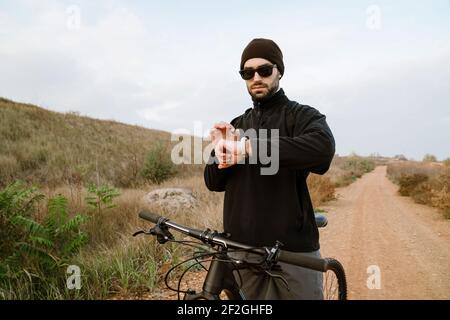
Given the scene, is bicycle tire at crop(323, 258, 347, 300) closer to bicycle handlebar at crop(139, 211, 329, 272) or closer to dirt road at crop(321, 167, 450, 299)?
bicycle handlebar at crop(139, 211, 329, 272)

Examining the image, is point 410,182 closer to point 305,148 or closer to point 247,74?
point 247,74

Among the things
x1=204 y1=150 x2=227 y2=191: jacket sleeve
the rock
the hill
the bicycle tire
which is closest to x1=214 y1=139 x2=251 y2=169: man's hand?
x1=204 y1=150 x2=227 y2=191: jacket sleeve

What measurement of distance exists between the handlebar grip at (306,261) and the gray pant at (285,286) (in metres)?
0.56

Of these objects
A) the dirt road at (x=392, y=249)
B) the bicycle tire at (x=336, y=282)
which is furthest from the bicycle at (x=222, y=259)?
the dirt road at (x=392, y=249)

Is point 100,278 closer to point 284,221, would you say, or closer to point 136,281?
point 136,281

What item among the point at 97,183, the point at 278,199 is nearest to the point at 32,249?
the point at 278,199

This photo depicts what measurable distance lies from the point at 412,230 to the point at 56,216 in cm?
807

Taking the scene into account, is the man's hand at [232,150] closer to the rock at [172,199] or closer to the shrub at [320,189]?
the rock at [172,199]

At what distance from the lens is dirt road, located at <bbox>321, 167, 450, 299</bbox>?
4.98 m

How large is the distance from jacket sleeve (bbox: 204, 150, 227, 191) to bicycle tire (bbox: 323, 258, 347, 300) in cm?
113

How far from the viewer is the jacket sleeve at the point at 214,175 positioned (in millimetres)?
2102

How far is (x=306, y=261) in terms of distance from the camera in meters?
1.30

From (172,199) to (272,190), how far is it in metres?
7.50

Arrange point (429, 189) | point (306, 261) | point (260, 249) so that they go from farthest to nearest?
1. point (429, 189)
2. point (260, 249)
3. point (306, 261)
